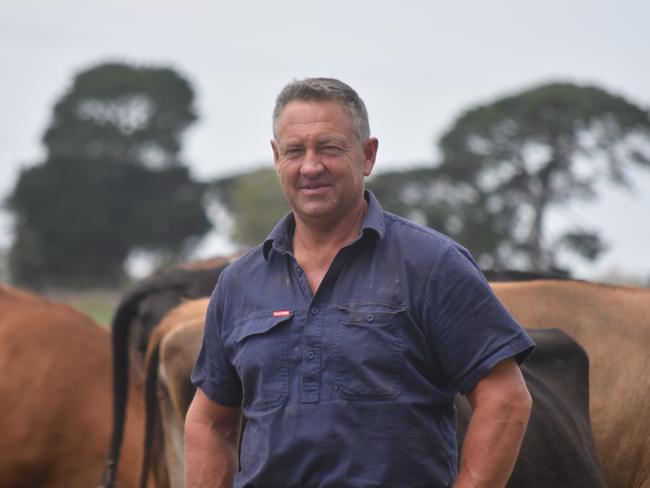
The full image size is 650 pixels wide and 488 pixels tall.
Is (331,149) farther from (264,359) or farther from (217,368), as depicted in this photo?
(217,368)

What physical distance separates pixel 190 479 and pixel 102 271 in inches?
2166

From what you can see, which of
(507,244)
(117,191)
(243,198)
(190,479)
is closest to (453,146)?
(507,244)

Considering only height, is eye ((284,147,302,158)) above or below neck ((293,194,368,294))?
above

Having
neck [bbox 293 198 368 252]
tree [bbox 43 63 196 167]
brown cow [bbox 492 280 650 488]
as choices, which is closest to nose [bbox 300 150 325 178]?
neck [bbox 293 198 368 252]

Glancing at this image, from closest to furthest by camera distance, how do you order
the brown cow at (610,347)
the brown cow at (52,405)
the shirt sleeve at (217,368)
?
the shirt sleeve at (217,368) < the brown cow at (610,347) < the brown cow at (52,405)

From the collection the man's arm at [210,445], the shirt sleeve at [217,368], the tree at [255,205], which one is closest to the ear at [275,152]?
the shirt sleeve at [217,368]

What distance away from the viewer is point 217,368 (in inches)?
149

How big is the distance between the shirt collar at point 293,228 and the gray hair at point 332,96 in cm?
19

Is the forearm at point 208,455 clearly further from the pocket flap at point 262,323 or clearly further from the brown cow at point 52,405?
the brown cow at point 52,405

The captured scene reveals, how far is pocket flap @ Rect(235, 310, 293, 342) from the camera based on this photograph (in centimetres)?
351

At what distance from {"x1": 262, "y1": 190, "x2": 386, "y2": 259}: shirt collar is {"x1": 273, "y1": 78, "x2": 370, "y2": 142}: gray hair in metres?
0.19

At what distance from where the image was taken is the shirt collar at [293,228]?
3.55 meters

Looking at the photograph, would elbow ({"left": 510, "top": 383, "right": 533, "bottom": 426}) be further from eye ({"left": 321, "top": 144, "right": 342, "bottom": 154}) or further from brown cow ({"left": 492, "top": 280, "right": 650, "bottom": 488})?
brown cow ({"left": 492, "top": 280, "right": 650, "bottom": 488})

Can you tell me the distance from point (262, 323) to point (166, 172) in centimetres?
5937
